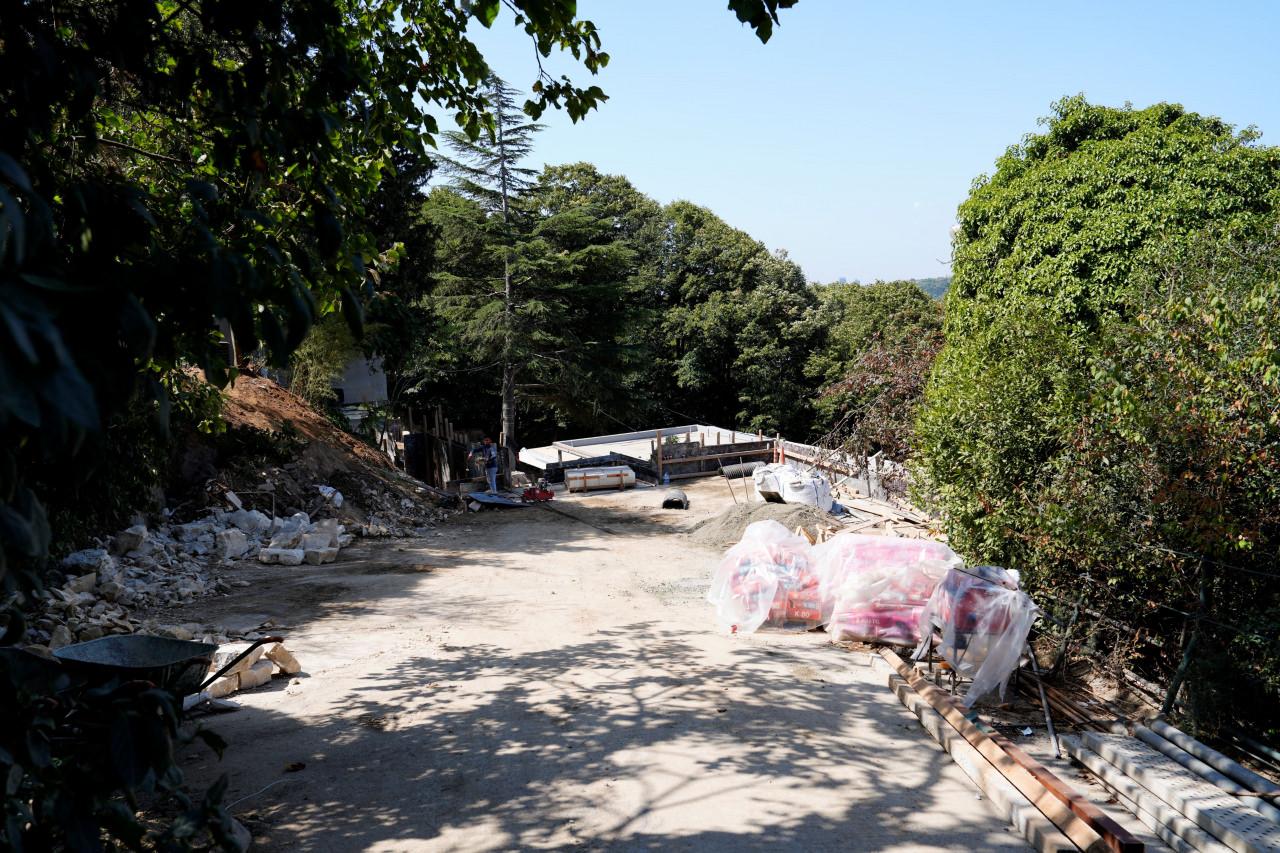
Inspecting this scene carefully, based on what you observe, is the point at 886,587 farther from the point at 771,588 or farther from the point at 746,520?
the point at 746,520

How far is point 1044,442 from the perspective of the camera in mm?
8195

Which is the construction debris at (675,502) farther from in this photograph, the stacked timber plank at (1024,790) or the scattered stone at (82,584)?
the stacked timber plank at (1024,790)

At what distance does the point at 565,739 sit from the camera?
571 centimetres

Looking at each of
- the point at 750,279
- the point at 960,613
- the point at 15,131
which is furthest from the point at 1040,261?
the point at 750,279

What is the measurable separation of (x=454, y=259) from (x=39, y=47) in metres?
28.2

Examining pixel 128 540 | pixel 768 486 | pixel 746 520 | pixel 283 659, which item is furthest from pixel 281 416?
pixel 283 659

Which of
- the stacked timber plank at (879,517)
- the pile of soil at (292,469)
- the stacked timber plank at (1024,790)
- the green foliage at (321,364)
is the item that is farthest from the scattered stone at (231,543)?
the stacked timber plank at (1024,790)

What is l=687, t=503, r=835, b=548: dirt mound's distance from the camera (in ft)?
51.5

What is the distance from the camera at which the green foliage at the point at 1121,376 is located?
6172 millimetres

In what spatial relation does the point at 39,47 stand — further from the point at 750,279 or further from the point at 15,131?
the point at 750,279

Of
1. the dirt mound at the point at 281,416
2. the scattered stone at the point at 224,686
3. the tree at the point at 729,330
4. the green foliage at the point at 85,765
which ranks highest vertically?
the tree at the point at 729,330

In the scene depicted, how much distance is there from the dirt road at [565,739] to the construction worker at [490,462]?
33.2ft

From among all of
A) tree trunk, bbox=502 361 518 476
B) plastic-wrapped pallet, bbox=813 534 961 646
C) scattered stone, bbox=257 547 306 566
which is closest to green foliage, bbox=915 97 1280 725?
plastic-wrapped pallet, bbox=813 534 961 646

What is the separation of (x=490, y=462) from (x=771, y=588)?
505 inches
